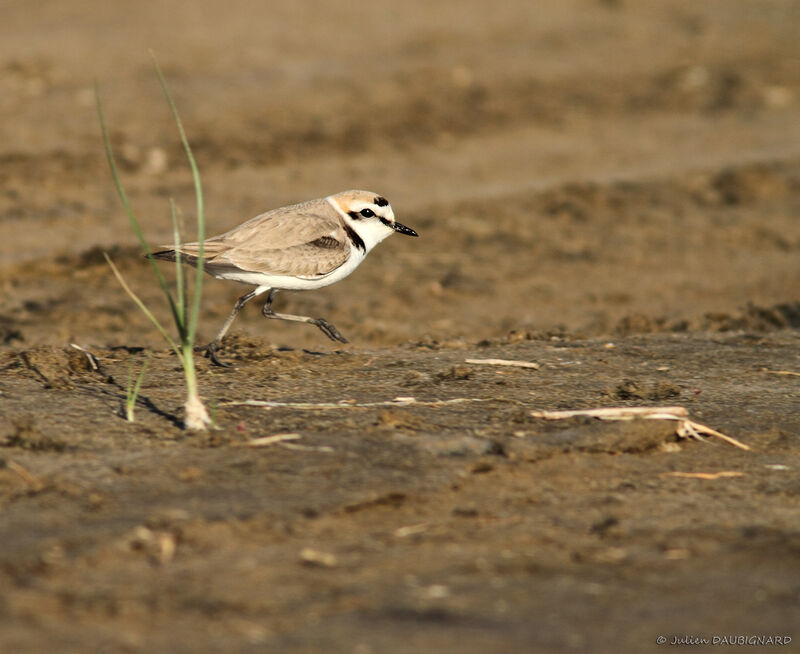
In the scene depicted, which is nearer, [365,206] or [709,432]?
[709,432]

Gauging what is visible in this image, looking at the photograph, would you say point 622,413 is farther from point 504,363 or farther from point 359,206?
point 359,206

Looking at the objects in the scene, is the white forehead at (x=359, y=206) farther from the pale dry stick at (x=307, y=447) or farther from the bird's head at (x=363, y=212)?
the pale dry stick at (x=307, y=447)

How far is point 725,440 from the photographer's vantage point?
3.99 metres

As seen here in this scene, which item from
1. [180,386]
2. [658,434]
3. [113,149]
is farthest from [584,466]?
[113,149]

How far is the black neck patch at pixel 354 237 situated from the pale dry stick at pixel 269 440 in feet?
5.99

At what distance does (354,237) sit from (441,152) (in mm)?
5095

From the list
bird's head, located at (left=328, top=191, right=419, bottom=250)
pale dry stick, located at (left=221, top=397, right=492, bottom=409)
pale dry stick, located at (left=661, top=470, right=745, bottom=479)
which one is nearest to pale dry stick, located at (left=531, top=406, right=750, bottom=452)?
pale dry stick, located at (left=661, top=470, right=745, bottom=479)

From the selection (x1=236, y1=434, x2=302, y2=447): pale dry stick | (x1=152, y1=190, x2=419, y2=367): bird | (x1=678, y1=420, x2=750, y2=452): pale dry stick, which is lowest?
(x1=678, y1=420, x2=750, y2=452): pale dry stick

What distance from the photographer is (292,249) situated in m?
5.08

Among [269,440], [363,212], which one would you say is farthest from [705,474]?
[363,212]

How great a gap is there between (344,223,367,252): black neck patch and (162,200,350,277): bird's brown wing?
0.06 m

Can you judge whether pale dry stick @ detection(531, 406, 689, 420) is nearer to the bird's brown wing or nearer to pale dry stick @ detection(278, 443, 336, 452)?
pale dry stick @ detection(278, 443, 336, 452)

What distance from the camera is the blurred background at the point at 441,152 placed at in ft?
23.7

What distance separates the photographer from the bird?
4969 millimetres
